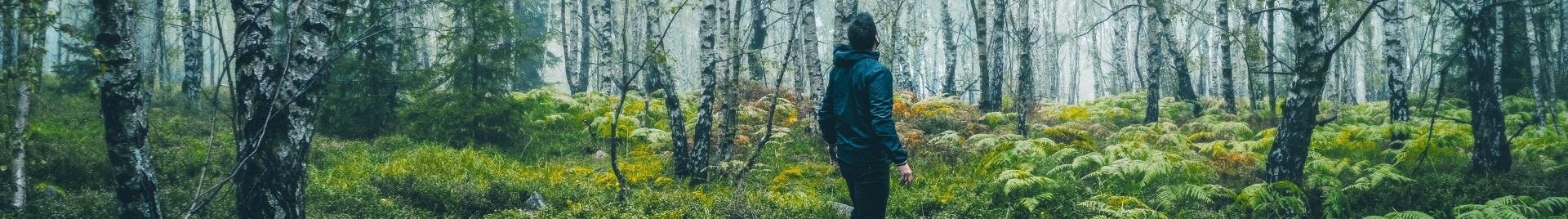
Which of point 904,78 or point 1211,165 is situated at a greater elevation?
point 904,78

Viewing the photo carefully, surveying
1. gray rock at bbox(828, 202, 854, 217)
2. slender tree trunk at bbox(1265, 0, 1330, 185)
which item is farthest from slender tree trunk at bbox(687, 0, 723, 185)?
slender tree trunk at bbox(1265, 0, 1330, 185)

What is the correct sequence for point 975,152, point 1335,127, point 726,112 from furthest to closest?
point 1335,127 → point 975,152 → point 726,112

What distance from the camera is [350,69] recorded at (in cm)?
1202

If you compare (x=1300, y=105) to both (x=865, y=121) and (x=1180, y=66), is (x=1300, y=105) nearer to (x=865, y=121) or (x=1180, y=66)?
(x=865, y=121)

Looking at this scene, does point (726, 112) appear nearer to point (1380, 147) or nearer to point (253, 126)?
point (253, 126)

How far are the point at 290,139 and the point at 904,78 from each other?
17381mm

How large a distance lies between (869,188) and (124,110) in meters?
3.77

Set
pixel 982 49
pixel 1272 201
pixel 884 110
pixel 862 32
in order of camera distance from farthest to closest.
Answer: pixel 982 49, pixel 1272 201, pixel 862 32, pixel 884 110

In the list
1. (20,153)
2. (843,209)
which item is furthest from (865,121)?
(20,153)

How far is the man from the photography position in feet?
12.8

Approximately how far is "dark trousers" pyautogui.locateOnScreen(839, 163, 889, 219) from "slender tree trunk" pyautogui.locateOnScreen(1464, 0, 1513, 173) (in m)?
6.53

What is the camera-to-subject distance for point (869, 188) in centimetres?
415

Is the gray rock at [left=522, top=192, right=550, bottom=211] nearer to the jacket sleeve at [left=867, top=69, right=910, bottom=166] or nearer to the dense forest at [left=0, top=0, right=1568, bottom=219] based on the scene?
the dense forest at [left=0, top=0, right=1568, bottom=219]

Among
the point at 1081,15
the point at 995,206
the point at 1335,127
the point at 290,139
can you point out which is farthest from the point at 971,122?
the point at 1081,15
